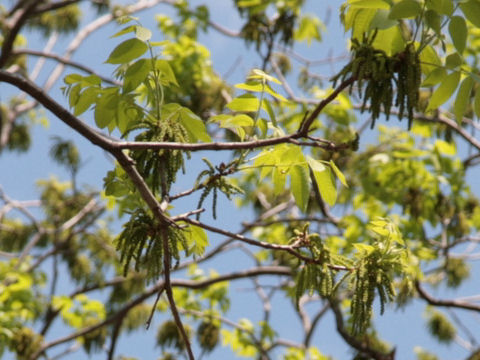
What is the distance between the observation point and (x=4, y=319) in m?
5.45

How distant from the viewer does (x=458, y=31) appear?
6.48 feet

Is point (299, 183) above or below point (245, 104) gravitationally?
below

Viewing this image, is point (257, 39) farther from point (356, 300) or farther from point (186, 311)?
point (356, 300)

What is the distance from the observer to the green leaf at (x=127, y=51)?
216cm

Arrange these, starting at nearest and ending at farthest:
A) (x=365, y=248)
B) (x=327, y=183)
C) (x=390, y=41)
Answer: (x=390, y=41)
(x=327, y=183)
(x=365, y=248)

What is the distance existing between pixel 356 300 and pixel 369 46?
0.87 meters

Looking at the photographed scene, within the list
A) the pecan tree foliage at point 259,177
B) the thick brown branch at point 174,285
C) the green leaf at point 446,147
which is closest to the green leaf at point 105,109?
the pecan tree foliage at point 259,177

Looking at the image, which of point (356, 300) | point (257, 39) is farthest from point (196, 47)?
point (356, 300)

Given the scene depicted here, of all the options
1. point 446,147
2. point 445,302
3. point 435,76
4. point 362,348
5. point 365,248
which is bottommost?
point 445,302

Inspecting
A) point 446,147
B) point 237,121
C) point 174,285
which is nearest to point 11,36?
point 174,285

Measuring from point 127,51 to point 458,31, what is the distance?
107cm

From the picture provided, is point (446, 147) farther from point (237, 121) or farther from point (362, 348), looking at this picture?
point (237, 121)

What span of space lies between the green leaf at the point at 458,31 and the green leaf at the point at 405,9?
0.67 feet

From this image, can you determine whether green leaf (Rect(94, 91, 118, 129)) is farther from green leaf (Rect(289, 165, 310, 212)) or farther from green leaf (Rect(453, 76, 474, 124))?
green leaf (Rect(453, 76, 474, 124))
